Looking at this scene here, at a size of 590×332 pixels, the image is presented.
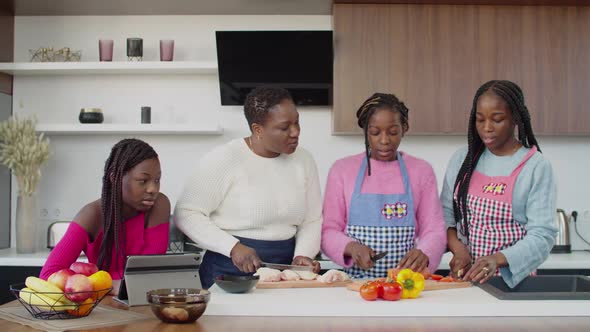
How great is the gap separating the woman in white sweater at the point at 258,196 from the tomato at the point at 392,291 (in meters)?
0.43

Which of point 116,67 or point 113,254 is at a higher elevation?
point 116,67

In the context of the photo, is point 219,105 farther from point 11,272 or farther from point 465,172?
point 465,172

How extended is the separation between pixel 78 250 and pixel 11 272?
1556mm

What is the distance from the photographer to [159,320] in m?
1.91

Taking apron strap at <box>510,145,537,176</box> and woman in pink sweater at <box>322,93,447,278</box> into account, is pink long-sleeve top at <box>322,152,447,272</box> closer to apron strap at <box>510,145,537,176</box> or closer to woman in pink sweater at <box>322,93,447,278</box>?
woman in pink sweater at <box>322,93,447,278</box>

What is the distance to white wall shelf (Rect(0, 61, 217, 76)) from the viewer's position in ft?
12.7

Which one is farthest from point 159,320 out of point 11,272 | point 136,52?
point 136,52

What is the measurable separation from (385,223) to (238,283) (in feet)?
2.24

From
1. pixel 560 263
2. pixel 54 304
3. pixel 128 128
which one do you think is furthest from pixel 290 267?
pixel 128 128

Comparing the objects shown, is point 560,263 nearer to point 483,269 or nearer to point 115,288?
point 483,269

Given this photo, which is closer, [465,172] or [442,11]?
[465,172]

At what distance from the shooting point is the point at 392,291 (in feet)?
6.90

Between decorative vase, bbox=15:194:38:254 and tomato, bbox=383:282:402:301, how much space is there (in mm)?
2298

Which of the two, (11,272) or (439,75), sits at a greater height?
(439,75)
